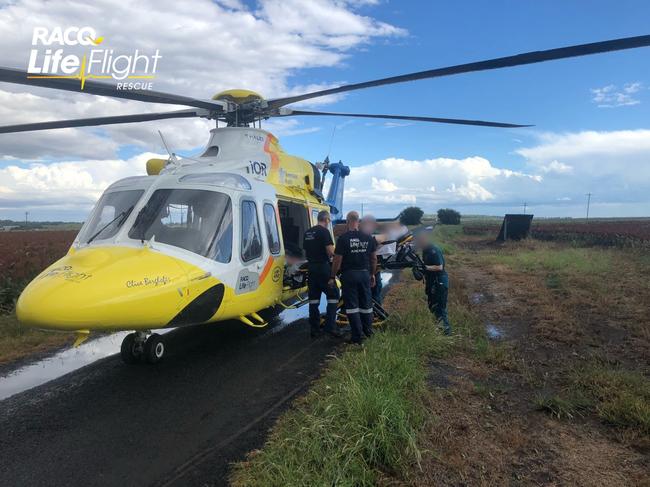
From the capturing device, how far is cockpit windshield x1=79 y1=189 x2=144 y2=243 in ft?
18.6

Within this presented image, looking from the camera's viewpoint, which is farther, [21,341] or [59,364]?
[21,341]

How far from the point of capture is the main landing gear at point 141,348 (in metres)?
5.98

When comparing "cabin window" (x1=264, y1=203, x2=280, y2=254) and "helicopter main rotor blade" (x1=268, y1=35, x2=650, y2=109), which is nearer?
"helicopter main rotor blade" (x1=268, y1=35, x2=650, y2=109)

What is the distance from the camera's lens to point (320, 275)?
287 inches

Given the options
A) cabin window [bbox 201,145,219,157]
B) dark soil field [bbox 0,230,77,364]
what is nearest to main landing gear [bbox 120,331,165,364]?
dark soil field [bbox 0,230,77,364]

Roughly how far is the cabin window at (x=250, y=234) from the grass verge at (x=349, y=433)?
2.19 meters

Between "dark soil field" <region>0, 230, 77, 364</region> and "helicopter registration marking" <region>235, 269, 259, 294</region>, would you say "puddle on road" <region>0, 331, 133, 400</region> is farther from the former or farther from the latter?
"helicopter registration marking" <region>235, 269, 259, 294</region>

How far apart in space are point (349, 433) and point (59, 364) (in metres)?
Result: 4.86

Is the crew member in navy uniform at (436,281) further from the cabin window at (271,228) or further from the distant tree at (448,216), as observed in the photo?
the distant tree at (448,216)

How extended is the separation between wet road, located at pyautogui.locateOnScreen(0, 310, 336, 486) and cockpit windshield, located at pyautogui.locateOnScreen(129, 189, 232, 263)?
5.22 ft

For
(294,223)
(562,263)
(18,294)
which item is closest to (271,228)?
(294,223)

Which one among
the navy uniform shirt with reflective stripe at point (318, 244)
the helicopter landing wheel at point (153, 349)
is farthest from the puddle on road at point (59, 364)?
the navy uniform shirt with reflective stripe at point (318, 244)

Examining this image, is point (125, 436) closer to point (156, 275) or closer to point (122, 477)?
point (122, 477)

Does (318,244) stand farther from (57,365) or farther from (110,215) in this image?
(57,365)
